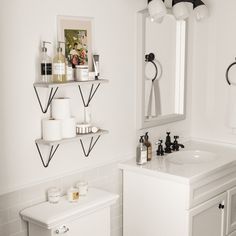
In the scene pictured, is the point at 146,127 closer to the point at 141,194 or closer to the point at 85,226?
the point at 141,194

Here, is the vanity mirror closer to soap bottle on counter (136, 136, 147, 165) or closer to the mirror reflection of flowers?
soap bottle on counter (136, 136, 147, 165)

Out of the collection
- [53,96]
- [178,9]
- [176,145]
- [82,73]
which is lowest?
[176,145]

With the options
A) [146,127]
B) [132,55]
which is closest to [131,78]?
[132,55]

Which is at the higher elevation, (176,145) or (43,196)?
(176,145)

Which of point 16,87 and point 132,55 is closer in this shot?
point 16,87

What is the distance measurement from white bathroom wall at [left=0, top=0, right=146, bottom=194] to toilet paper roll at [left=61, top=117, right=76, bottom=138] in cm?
14

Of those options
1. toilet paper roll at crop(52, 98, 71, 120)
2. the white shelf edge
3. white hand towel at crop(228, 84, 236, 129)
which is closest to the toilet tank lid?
the white shelf edge

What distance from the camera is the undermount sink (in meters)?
3.27

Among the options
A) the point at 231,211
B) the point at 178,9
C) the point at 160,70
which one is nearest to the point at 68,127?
the point at 160,70

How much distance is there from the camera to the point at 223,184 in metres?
3.07

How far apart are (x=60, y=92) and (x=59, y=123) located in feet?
0.70

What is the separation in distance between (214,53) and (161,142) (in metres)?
0.90

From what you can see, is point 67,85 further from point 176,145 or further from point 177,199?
point 176,145

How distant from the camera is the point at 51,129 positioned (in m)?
2.40
